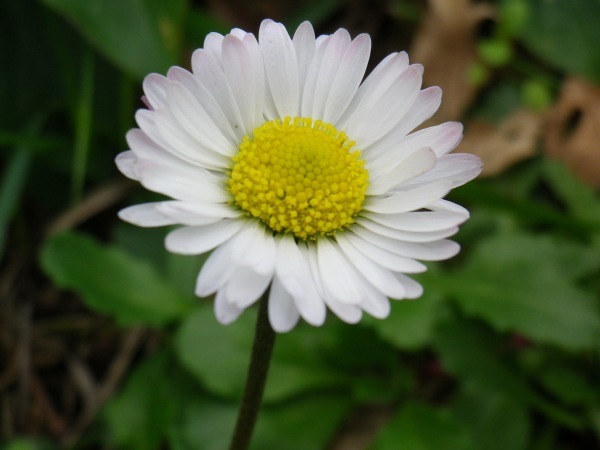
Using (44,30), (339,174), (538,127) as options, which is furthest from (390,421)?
(44,30)

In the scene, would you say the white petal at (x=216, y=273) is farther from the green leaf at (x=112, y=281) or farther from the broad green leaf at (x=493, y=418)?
the broad green leaf at (x=493, y=418)

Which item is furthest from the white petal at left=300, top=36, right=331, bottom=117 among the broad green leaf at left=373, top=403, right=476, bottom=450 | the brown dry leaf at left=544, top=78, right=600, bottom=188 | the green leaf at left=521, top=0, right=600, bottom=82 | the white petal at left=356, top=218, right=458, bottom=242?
the green leaf at left=521, top=0, right=600, bottom=82

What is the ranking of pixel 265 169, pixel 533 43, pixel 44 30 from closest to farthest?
pixel 265 169 → pixel 44 30 → pixel 533 43

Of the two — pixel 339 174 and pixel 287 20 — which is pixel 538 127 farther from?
pixel 339 174

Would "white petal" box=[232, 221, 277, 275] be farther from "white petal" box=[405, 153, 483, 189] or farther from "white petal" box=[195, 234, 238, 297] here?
"white petal" box=[405, 153, 483, 189]

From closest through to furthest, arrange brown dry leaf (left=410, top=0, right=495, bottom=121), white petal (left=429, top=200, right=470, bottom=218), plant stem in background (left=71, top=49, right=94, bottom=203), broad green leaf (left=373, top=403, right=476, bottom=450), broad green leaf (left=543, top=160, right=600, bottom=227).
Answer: white petal (left=429, top=200, right=470, bottom=218) < broad green leaf (left=373, top=403, right=476, bottom=450) < plant stem in background (left=71, top=49, right=94, bottom=203) < broad green leaf (left=543, top=160, right=600, bottom=227) < brown dry leaf (left=410, top=0, right=495, bottom=121)
